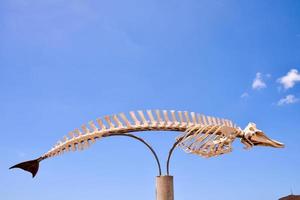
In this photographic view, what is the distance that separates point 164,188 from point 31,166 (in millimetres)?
4541

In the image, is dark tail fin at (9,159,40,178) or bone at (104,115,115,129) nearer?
bone at (104,115,115,129)

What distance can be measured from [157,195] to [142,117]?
255 centimetres

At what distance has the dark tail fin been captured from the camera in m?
11.6

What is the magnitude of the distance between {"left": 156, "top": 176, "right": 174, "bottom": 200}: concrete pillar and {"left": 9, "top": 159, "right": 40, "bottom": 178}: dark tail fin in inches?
163

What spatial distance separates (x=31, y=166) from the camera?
38.2 feet

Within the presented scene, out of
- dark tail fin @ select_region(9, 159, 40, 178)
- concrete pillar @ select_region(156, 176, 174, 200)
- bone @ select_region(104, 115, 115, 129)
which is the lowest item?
concrete pillar @ select_region(156, 176, 174, 200)

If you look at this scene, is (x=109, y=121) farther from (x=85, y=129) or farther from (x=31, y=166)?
(x=31, y=166)

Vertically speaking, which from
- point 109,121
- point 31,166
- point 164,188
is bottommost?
point 164,188

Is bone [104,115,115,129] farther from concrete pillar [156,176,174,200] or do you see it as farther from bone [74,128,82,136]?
concrete pillar [156,176,174,200]

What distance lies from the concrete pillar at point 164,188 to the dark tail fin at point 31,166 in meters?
4.15

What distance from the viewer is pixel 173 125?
11.6m

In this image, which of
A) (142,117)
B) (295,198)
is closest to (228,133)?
(142,117)

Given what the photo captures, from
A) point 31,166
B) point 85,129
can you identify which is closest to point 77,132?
point 85,129

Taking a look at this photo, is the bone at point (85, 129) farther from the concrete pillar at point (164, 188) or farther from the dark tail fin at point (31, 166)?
the concrete pillar at point (164, 188)
